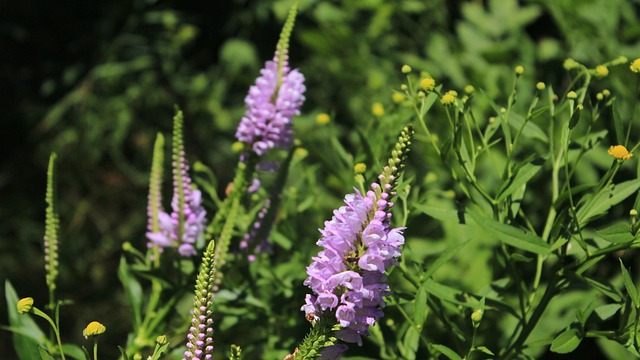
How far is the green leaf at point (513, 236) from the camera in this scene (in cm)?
101

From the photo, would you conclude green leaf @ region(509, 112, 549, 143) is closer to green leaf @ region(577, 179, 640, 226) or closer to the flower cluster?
green leaf @ region(577, 179, 640, 226)

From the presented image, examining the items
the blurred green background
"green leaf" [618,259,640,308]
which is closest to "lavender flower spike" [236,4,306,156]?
"green leaf" [618,259,640,308]

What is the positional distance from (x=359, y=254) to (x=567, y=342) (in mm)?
341

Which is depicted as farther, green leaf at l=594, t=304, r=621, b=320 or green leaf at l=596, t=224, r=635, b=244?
green leaf at l=594, t=304, r=621, b=320

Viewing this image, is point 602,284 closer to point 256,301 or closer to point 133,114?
point 256,301

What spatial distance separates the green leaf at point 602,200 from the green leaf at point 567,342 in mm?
158

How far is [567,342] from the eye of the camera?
1.00m

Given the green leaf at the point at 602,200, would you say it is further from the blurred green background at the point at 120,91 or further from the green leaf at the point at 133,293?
the blurred green background at the point at 120,91

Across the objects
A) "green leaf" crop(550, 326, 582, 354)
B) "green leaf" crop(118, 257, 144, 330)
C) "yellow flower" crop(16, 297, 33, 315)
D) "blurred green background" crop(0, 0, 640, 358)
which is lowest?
"blurred green background" crop(0, 0, 640, 358)

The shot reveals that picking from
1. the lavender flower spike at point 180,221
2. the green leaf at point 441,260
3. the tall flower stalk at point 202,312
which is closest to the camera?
the tall flower stalk at point 202,312

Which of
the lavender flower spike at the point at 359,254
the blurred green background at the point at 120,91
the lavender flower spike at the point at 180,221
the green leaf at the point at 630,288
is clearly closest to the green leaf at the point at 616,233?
the green leaf at the point at 630,288

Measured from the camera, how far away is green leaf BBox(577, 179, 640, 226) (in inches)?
42.2

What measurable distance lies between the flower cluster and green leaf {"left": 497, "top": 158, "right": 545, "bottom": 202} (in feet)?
1.21

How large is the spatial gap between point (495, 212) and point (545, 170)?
0.98 metres
